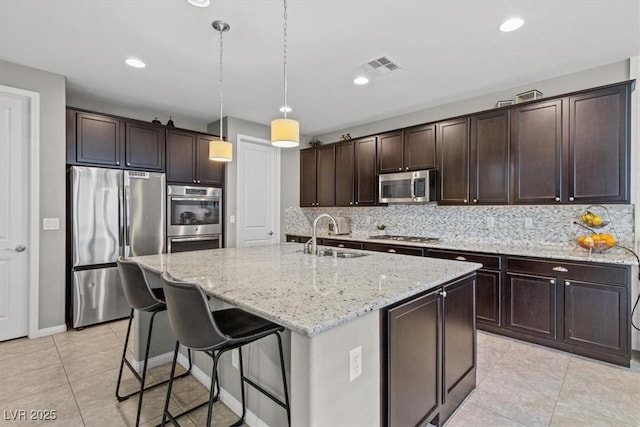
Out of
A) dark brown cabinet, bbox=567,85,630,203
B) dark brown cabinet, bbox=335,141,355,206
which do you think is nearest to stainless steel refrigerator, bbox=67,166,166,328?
dark brown cabinet, bbox=335,141,355,206

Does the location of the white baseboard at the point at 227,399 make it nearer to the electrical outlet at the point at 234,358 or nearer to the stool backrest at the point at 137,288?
the electrical outlet at the point at 234,358

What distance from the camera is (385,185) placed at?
439cm

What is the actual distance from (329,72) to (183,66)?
145 centimetres

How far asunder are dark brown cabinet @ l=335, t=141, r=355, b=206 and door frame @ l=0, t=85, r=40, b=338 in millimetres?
3703

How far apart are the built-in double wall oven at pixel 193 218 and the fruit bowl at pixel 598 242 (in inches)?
168

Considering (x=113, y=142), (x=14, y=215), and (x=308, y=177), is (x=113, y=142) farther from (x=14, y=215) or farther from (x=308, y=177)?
(x=308, y=177)

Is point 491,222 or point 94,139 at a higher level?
point 94,139

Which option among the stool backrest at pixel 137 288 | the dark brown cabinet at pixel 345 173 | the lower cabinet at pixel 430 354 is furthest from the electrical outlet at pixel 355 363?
the dark brown cabinet at pixel 345 173

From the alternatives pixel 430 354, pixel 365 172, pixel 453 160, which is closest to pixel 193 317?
pixel 430 354

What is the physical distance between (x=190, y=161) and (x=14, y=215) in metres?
1.89

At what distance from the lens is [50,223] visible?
3.20 m

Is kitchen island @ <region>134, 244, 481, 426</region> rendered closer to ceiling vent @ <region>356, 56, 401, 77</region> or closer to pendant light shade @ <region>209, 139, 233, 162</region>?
pendant light shade @ <region>209, 139, 233, 162</region>

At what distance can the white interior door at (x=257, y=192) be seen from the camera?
15.9ft

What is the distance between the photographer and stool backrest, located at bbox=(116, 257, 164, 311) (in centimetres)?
188
